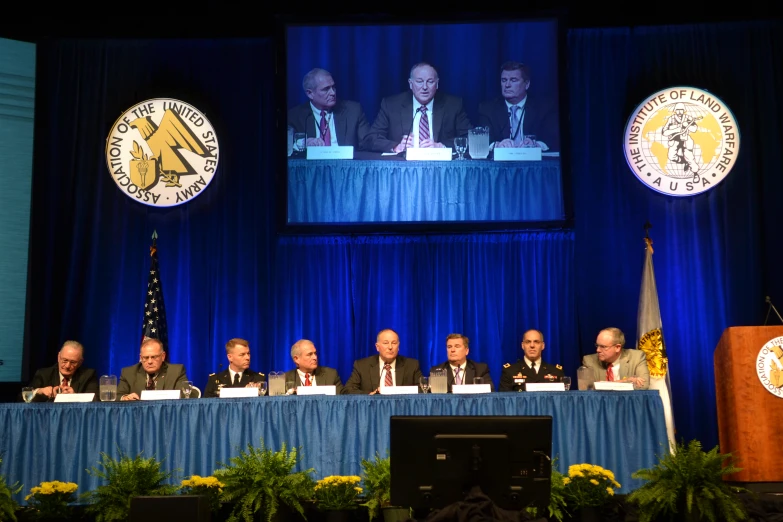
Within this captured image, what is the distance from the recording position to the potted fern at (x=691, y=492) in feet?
14.9

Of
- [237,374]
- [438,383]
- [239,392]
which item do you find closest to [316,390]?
[239,392]

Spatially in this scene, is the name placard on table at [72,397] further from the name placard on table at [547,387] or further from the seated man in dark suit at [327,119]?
the seated man in dark suit at [327,119]

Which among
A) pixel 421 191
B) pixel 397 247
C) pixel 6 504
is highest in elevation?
pixel 421 191

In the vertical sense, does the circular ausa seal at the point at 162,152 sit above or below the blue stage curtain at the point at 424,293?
above

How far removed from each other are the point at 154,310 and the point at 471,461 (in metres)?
4.74

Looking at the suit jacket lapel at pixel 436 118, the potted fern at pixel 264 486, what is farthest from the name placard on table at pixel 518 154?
the potted fern at pixel 264 486

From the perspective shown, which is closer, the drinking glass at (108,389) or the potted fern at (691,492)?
the potted fern at (691,492)

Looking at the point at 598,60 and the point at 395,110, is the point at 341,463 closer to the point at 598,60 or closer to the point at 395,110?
the point at 395,110

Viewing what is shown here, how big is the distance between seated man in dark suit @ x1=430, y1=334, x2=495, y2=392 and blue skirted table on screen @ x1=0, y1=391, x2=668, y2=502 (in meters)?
1.18

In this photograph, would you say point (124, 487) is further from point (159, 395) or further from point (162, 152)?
point (162, 152)

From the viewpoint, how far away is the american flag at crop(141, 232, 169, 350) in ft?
24.9

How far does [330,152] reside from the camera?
798cm

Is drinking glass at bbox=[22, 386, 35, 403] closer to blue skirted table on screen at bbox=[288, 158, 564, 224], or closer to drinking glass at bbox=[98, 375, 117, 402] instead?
drinking glass at bbox=[98, 375, 117, 402]

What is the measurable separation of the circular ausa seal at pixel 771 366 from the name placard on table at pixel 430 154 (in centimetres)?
310
